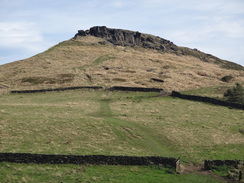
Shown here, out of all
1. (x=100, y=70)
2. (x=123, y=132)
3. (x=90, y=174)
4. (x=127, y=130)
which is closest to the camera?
(x=90, y=174)

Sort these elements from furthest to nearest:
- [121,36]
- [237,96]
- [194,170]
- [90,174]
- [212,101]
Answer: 1. [121,36]
2. [237,96]
3. [212,101]
4. [194,170]
5. [90,174]

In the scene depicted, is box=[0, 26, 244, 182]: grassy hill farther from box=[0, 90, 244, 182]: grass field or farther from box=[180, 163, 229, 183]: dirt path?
box=[180, 163, 229, 183]: dirt path

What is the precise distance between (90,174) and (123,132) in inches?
494

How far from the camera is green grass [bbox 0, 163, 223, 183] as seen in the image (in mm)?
27578

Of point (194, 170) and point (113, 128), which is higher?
point (113, 128)

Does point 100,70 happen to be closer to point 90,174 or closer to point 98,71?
point 98,71

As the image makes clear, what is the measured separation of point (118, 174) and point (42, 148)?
396 inches

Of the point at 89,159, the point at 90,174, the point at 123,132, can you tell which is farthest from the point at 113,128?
the point at 90,174

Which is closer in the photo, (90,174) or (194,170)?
(90,174)

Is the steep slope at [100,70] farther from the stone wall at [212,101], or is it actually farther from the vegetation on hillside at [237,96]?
the vegetation on hillside at [237,96]

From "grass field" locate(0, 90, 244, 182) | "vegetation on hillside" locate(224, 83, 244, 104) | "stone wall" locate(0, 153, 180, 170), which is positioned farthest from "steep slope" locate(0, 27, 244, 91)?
"stone wall" locate(0, 153, 180, 170)

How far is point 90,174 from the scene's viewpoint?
1137 inches

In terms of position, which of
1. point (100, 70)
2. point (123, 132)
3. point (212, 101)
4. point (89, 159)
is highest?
point (100, 70)

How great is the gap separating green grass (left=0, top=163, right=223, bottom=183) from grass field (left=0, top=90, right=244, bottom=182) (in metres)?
0.18
